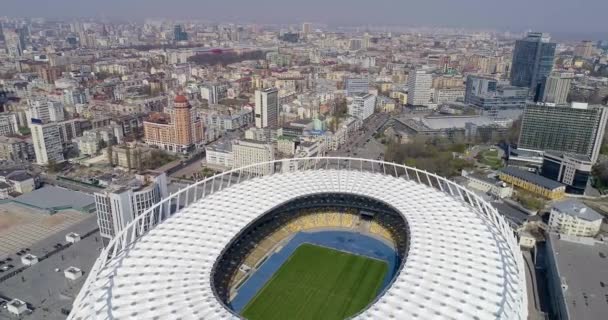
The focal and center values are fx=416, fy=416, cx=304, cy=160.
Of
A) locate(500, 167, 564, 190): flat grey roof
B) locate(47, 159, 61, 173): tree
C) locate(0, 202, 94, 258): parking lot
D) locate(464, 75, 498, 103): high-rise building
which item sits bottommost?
locate(0, 202, 94, 258): parking lot

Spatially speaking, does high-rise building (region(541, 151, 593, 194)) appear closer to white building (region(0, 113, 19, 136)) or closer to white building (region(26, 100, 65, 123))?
white building (region(26, 100, 65, 123))

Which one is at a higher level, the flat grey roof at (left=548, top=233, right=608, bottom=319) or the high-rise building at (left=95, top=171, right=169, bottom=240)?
the high-rise building at (left=95, top=171, right=169, bottom=240)

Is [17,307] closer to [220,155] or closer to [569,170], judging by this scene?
[220,155]

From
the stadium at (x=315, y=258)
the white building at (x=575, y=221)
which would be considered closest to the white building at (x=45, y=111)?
the stadium at (x=315, y=258)

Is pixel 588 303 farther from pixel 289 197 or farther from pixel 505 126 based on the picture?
pixel 505 126

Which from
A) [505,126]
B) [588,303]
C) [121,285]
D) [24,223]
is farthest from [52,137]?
[505,126]

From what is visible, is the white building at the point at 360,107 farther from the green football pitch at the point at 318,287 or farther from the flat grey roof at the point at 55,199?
the green football pitch at the point at 318,287

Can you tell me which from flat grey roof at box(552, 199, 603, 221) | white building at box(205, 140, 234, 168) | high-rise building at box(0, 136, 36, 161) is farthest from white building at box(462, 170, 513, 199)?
high-rise building at box(0, 136, 36, 161)
